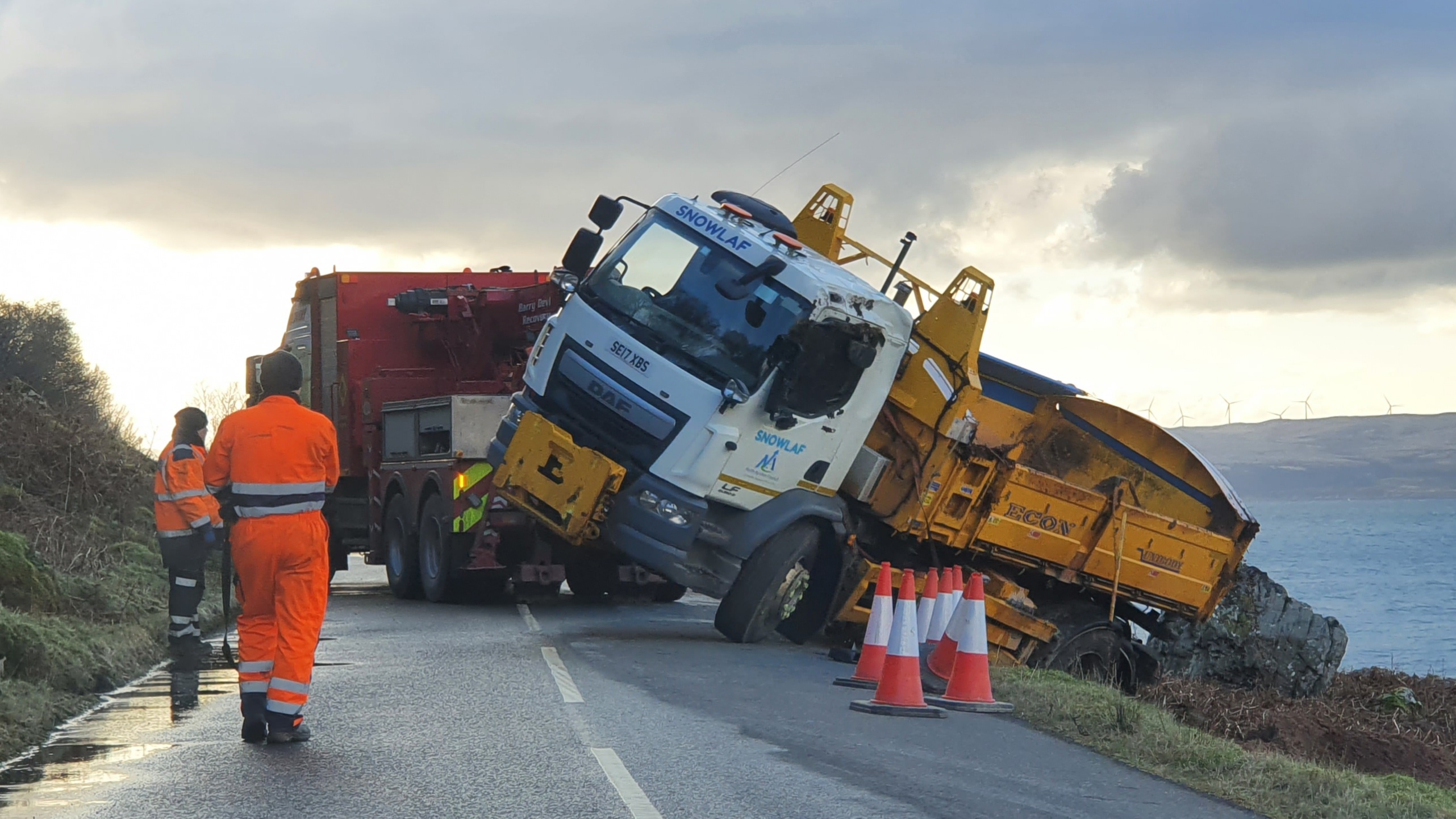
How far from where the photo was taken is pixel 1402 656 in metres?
41.1

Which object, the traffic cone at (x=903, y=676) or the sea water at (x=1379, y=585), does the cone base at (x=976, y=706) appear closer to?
the traffic cone at (x=903, y=676)

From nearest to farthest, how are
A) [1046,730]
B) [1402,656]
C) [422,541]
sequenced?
[1046,730]
[422,541]
[1402,656]

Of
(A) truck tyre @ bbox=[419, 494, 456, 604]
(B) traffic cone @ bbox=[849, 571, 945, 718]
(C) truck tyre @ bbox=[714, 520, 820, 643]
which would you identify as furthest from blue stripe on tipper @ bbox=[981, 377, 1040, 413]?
(A) truck tyre @ bbox=[419, 494, 456, 604]

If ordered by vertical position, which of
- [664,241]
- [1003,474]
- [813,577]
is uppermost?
[664,241]

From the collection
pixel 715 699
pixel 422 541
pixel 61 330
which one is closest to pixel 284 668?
pixel 715 699

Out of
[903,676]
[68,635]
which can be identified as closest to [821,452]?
[903,676]

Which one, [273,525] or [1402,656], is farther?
[1402,656]

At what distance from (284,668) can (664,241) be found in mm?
6451

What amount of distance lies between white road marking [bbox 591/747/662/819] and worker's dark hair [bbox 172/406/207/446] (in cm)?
492

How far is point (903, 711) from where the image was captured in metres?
9.51

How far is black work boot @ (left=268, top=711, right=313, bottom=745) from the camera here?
768 centimetres

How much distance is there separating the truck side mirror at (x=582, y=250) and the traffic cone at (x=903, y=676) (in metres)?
4.45

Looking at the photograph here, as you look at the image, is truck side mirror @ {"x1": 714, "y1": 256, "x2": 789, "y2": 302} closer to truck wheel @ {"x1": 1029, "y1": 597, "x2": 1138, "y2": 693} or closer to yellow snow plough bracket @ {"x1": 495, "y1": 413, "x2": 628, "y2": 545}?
yellow snow plough bracket @ {"x1": 495, "y1": 413, "x2": 628, "y2": 545}

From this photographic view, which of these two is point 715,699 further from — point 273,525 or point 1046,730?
point 273,525
